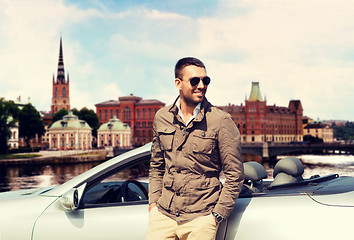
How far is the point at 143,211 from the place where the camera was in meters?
2.77

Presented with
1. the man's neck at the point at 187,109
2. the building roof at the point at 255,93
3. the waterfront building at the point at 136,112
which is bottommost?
the man's neck at the point at 187,109

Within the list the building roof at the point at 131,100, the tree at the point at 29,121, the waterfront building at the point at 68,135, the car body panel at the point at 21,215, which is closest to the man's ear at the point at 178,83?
the car body panel at the point at 21,215

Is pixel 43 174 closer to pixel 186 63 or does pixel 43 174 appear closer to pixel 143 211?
pixel 143 211

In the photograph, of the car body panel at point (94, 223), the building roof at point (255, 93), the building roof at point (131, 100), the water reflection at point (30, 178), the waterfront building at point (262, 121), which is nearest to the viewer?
the car body panel at point (94, 223)

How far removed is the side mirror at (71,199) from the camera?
9.12 ft

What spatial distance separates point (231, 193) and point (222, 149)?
0.80 ft

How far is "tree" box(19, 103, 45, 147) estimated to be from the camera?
7981 cm

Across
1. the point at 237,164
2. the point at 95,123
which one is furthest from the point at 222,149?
the point at 95,123

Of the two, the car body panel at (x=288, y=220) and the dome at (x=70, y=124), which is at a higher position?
the dome at (x=70, y=124)

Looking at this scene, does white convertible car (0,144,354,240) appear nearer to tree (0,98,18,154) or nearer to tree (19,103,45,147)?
tree (0,98,18,154)

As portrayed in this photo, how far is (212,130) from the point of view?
2.38 m

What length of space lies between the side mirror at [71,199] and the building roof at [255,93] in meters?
129

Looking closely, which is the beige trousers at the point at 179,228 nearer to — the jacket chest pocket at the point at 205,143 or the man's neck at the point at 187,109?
the jacket chest pocket at the point at 205,143

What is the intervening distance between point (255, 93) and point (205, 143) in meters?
133
